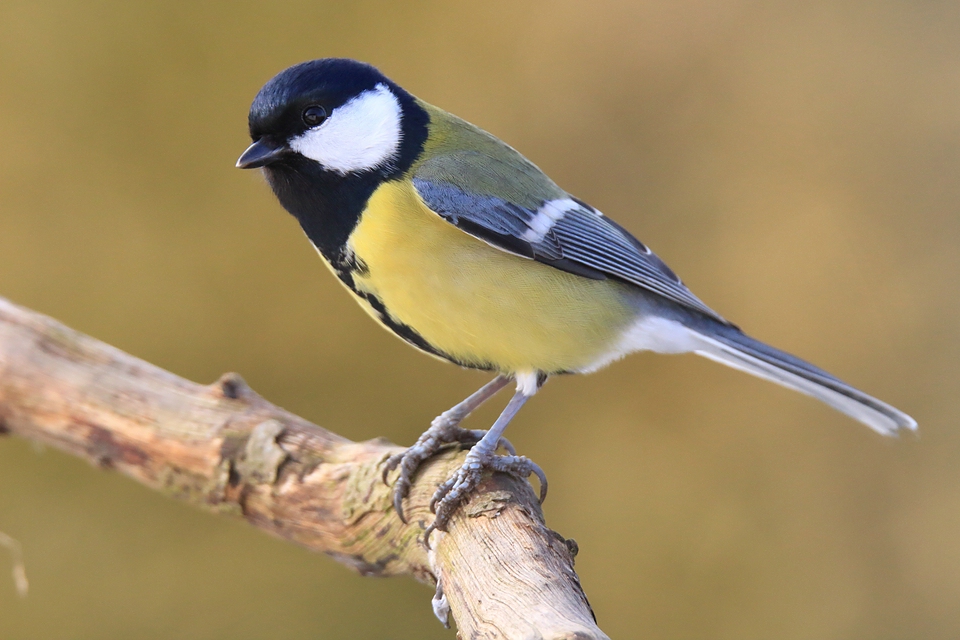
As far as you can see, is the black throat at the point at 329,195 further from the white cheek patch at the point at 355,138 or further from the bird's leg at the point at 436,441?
the bird's leg at the point at 436,441

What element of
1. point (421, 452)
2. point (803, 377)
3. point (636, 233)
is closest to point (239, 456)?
point (421, 452)

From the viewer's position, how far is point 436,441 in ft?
4.51

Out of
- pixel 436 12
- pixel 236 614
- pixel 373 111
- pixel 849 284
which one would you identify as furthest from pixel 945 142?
pixel 236 614

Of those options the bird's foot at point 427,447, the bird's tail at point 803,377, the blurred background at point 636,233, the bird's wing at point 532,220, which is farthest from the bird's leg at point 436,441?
the blurred background at point 636,233

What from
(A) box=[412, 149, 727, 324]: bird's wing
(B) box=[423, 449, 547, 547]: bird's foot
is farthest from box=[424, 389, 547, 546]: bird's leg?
(A) box=[412, 149, 727, 324]: bird's wing

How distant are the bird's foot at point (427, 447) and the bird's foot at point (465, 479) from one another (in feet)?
0.16

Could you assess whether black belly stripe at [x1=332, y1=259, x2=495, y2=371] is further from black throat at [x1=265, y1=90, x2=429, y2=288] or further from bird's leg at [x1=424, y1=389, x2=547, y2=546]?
bird's leg at [x1=424, y1=389, x2=547, y2=546]

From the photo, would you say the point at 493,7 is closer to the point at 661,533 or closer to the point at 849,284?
the point at 849,284

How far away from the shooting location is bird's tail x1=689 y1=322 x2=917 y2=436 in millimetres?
1415

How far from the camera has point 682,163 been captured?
7.48 ft

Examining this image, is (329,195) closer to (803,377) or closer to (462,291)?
(462,291)

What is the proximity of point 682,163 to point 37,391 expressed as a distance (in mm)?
1632

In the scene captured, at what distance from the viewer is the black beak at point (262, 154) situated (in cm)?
125

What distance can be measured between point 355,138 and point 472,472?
537mm
